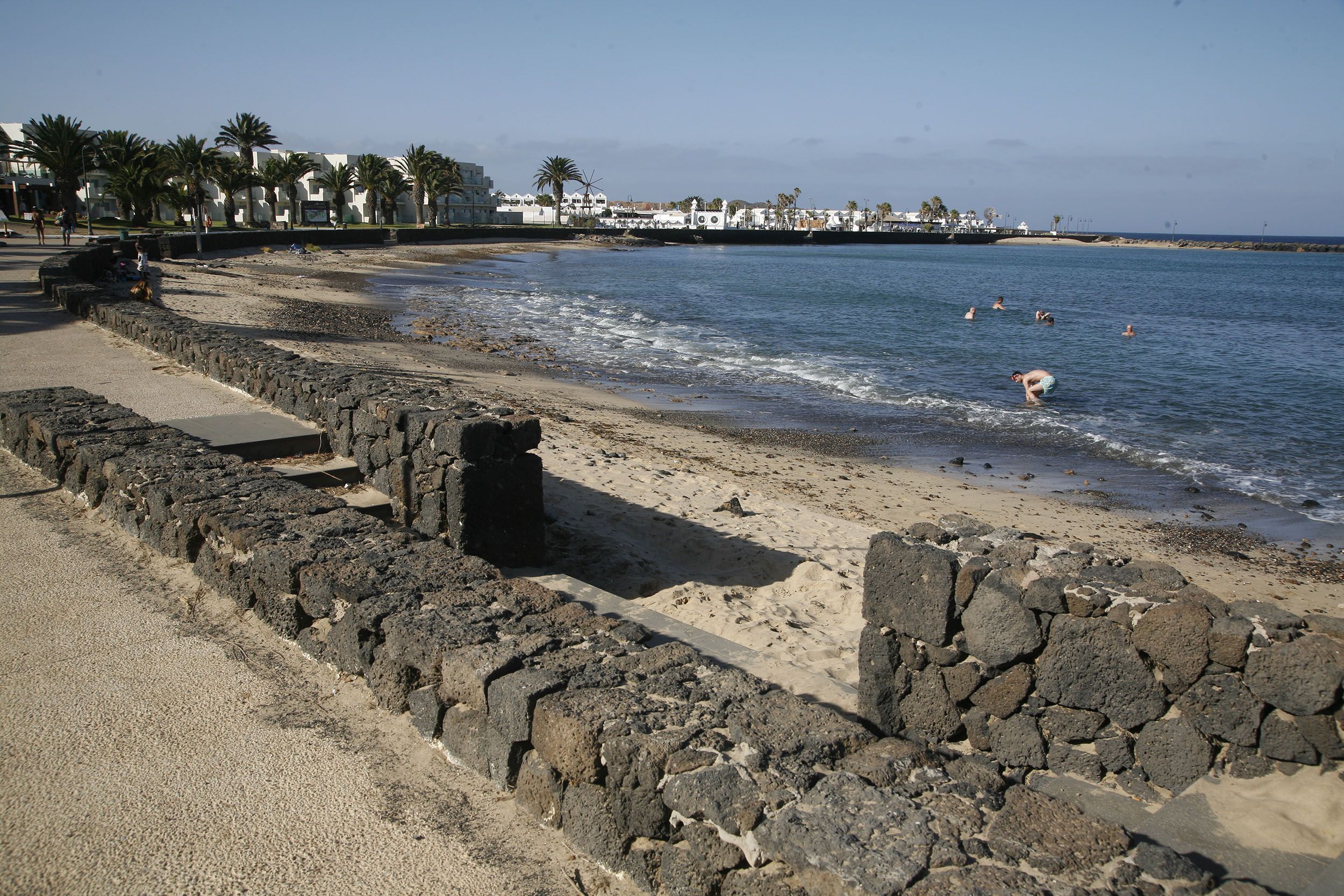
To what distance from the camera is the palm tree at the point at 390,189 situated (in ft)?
259

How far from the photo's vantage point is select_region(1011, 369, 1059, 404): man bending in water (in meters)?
20.0

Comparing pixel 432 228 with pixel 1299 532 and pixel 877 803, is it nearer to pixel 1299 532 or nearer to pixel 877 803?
pixel 1299 532

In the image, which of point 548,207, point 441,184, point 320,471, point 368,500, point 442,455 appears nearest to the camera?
point 442,455

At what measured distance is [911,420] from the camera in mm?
17656

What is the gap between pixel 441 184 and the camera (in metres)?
86.1

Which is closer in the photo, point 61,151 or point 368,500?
point 368,500

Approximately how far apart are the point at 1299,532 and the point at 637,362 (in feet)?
51.0

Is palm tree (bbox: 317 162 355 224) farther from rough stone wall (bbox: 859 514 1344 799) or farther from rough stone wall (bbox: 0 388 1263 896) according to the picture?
rough stone wall (bbox: 859 514 1344 799)

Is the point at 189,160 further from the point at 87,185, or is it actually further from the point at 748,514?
the point at 748,514

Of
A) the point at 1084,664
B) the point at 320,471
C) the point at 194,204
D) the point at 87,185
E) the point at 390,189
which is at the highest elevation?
the point at 390,189

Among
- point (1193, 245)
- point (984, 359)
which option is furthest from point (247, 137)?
point (1193, 245)

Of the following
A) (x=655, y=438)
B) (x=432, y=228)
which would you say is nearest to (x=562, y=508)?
(x=655, y=438)

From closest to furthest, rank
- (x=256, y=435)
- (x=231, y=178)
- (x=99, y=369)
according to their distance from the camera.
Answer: (x=256, y=435) < (x=99, y=369) < (x=231, y=178)

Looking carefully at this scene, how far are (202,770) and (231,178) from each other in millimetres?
64994
